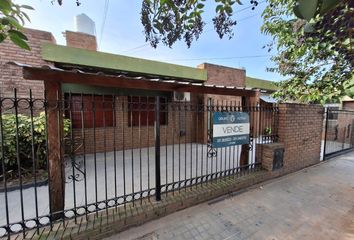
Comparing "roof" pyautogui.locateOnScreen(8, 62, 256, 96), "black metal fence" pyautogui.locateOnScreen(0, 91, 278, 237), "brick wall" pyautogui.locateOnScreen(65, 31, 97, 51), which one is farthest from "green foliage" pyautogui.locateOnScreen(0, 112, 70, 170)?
"brick wall" pyautogui.locateOnScreen(65, 31, 97, 51)

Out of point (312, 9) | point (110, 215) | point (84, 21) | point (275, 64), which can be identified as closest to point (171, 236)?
point (110, 215)

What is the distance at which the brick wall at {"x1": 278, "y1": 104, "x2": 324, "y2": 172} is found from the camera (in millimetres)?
4688

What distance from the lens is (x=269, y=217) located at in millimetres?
2996

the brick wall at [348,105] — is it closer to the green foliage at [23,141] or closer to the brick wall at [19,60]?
the green foliage at [23,141]

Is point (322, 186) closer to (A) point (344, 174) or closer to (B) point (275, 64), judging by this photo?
(A) point (344, 174)

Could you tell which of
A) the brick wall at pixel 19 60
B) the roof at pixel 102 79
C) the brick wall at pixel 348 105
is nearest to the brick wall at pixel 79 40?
the brick wall at pixel 19 60

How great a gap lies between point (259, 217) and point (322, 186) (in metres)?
2.40

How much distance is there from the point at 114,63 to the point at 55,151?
183 inches

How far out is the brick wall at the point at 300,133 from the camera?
4688 mm

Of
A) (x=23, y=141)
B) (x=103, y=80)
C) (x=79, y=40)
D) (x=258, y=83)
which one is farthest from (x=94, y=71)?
(x=258, y=83)

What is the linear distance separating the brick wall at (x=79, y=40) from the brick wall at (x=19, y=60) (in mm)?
1241

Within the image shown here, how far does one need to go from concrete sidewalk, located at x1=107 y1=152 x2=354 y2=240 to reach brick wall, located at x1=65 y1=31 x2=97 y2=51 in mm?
7115

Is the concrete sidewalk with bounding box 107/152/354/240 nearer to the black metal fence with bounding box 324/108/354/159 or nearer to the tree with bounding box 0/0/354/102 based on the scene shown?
the tree with bounding box 0/0/354/102

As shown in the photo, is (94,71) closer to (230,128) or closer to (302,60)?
(230,128)
